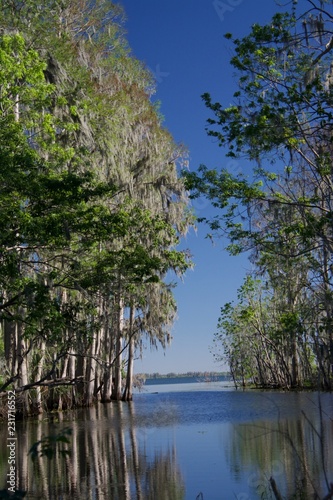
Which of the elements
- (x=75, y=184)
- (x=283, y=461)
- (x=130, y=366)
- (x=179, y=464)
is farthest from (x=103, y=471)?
(x=130, y=366)

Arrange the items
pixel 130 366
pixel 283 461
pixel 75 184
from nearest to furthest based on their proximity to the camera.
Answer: pixel 283 461 → pixel 75 184 → pixel 130 366

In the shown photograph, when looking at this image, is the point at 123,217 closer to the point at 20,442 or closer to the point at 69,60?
the point at 20,442

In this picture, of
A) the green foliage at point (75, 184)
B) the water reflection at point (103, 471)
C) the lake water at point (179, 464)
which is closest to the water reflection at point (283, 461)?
the lake water at point (179, 464)

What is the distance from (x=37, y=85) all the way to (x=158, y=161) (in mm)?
11371

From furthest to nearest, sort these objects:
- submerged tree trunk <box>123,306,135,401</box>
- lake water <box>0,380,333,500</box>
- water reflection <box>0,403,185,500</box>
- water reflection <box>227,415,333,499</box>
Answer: submerged tree trunk <box>123,306,135,401</box>, water reflection <box>0,403,185,500</box>, lake water <box>0,380,333,500</box>, water reflection <box>227,415,333,499</box>

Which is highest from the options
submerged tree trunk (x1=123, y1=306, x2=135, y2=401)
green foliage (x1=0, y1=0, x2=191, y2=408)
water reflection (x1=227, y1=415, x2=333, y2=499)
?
green foliage (x1=0, y1=0, x2=191, y2=408)

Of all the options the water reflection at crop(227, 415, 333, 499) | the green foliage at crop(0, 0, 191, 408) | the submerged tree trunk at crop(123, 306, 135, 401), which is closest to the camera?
the water reflection at crop(227, 415, 333, 499)

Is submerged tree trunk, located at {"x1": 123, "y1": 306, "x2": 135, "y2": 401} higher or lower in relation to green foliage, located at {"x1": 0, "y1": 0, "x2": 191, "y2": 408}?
lower

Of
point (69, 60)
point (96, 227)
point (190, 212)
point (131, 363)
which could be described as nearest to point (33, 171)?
point (96, 227)

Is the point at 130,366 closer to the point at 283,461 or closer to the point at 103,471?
the point at 103,471

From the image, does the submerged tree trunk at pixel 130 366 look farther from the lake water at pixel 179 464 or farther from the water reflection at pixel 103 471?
the water reflection at pixel 103 471

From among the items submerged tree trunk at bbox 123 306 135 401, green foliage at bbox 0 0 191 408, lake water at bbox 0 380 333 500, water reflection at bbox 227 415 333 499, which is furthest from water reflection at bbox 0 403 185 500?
submerged tree trunk at bbox 123 306 135 401

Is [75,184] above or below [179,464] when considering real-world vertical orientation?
above

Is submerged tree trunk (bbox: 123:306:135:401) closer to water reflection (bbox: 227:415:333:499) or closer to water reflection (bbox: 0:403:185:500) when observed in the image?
water reflection (bbox: 0:403:185:500)
